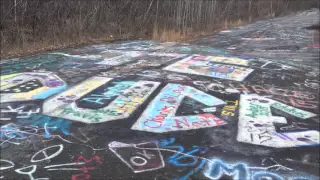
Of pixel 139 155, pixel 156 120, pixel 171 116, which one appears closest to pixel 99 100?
pixel 156 120

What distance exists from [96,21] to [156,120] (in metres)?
11.7

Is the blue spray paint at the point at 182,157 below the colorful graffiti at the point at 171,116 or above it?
below

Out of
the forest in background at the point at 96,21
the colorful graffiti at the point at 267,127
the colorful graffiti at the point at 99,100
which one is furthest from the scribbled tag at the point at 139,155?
the forest in background at the point at 96,21

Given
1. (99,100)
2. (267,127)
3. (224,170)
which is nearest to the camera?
(224,170)

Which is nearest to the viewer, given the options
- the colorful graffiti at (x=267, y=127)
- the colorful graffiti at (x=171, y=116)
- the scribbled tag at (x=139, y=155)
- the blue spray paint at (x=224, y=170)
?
the blue spray paint at (x=224, y=170)

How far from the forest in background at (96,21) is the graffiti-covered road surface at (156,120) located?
290 cm

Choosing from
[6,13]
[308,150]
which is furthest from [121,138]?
[6,13]

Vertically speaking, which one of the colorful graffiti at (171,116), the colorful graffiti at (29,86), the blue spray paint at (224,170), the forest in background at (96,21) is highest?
the forest in background at (96,21)

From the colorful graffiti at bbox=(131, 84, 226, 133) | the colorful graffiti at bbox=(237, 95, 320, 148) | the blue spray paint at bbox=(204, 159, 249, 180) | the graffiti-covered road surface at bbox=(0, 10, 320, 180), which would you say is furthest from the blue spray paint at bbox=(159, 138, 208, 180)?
the colorful graffiti at bbox=(237, 95, 320, 148)

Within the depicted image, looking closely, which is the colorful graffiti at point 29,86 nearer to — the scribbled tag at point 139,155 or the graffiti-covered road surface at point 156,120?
the graffiti-covered road surface at point 156,120

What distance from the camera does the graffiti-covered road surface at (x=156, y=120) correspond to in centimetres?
454

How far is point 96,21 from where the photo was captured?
54.7 feet

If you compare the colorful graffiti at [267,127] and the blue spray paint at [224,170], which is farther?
the colorful graffiti at [267,127]

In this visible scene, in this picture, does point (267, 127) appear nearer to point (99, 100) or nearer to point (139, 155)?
point (139, 155)
